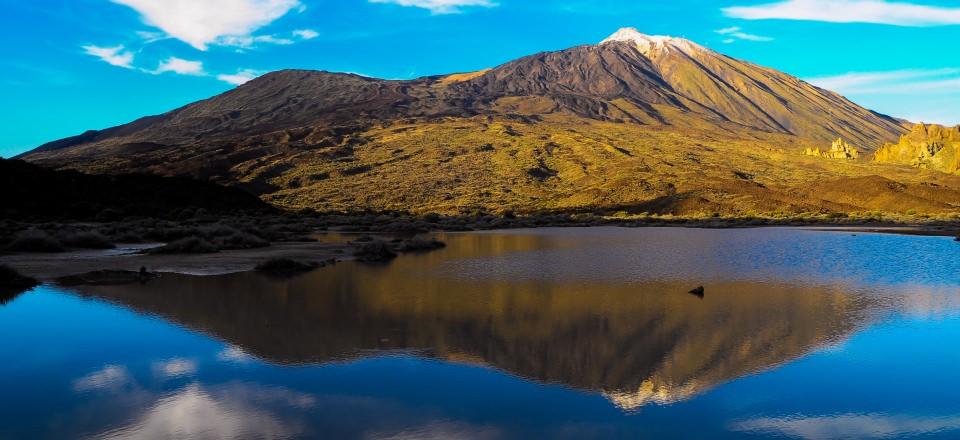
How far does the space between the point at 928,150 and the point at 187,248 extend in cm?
14342

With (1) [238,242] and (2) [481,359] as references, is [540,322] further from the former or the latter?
(1) [238,242]

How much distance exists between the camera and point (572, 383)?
27.1 ft

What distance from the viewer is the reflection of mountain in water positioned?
9.09 meters

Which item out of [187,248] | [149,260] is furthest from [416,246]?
[149,260]

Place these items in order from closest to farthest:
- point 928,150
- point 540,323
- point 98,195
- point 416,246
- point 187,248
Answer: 1. point 540,323
2. point 187,248
3. point 416,246
4. point 98,195
5. point 928,150

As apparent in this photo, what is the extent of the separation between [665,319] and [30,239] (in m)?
24.1

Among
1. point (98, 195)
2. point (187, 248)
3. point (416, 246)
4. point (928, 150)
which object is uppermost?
point (928, 150)

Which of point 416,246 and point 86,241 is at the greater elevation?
point 86,241

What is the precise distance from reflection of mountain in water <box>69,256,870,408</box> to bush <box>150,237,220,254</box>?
8.29m

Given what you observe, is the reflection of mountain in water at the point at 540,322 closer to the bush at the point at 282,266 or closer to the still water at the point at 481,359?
the still water at the point at 481,359

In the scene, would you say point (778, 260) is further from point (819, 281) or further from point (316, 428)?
point (316, 428)

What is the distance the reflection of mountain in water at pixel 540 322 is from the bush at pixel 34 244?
10.9m

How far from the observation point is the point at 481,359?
948 cm

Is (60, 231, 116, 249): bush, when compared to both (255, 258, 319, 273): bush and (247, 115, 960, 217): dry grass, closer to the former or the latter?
(255, 258, 319, 273): bush
